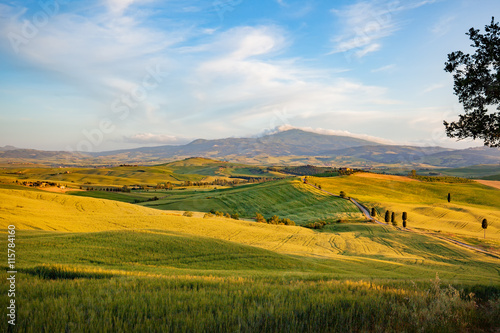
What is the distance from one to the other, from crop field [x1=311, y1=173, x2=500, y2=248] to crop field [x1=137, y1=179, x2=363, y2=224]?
10832mm

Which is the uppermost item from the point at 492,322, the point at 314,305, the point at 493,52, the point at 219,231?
the point at 493,52

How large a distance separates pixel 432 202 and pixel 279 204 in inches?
2172

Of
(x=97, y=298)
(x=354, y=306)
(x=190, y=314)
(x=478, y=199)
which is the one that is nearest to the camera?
(x=190, y=314)

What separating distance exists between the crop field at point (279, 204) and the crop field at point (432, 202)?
35.5 ft

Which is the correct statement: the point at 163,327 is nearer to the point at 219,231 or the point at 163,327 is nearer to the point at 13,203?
the point at 219,231

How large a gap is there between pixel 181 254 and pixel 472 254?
1899 inches

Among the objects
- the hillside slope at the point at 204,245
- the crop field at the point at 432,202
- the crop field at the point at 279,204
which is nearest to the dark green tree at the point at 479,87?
the hillside slope at the point at 204,245

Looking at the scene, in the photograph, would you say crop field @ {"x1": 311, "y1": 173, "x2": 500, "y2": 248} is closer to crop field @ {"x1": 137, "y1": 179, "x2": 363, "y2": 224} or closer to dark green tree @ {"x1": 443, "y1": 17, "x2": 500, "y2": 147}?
crop field @ {"x1": 137, "y1": 179, "x2": 363, "y2": 224}

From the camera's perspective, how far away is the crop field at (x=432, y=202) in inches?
2618

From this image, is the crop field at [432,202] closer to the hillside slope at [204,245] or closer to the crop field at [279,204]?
the crop field at [279,204]

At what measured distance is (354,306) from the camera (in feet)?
19.3

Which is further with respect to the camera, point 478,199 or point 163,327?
point 478,199

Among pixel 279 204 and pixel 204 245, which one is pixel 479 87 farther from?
pixel 279 204

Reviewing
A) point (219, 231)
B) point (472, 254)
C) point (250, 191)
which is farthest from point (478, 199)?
point (219, 231)
